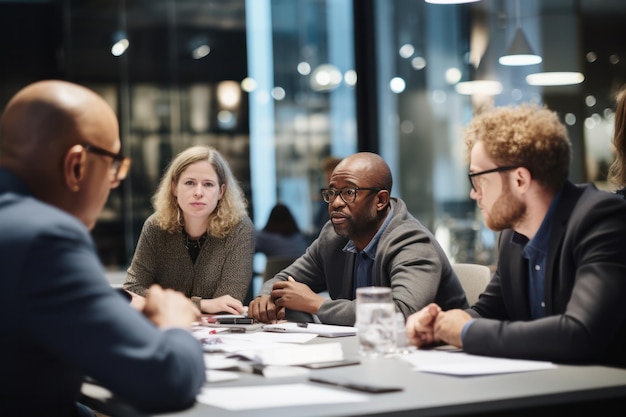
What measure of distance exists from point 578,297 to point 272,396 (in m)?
0.86

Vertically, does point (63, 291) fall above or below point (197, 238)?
above

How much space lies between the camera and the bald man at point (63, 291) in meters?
1.68

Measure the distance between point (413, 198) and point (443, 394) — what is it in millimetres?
5546

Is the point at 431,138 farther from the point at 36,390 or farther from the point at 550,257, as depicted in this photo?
the point at 36,390

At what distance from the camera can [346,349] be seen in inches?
103

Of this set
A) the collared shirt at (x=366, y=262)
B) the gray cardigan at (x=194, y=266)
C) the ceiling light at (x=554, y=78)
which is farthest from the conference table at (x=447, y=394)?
the ceiling light at (x=554, y=78)

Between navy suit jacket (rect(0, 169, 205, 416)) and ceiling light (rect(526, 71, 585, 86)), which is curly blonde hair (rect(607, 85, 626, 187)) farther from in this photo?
ceiling light (rect(526, 71, 585, 86))

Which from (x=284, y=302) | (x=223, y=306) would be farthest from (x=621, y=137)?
(x=223, y=306)

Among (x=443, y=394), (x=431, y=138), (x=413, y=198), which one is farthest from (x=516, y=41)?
(x=443, y=394)

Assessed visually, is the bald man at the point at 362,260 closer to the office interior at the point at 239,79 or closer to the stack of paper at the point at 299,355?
the stack of paper at the point at 299,355

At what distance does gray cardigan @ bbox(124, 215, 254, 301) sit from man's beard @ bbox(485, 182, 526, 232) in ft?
6.33

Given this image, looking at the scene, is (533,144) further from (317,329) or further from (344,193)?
(344,193)

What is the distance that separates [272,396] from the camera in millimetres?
1901

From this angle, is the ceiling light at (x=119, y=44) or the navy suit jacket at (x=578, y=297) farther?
the ceiling light at (x=119, y=44)
